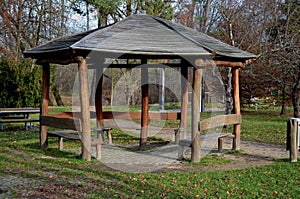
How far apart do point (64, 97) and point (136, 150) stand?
18.5 m

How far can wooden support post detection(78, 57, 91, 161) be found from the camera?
7.19 m

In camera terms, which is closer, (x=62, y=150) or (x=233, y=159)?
(x=233, y=159)

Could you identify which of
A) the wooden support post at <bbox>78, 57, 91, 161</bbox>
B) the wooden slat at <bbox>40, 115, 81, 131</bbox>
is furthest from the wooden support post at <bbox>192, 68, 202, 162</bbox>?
the wooden slat at <bbox>40, 115, 81, 131</bbox>

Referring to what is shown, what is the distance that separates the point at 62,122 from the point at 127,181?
272cm

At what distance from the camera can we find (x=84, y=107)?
A: 735cm

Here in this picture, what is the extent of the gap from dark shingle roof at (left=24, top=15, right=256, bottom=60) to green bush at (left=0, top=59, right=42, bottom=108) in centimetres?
1049

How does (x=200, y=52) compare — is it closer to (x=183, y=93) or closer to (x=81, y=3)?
(x=183, y=93)

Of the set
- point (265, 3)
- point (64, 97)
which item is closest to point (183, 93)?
point (265, 3)

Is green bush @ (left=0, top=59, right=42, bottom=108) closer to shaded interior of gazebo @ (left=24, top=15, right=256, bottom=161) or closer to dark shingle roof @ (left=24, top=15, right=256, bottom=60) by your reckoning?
shaded interior of gazebo @ (left=24, top=15, right=256, bottom=161)

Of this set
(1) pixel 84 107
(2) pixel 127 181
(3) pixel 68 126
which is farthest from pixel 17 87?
(2) pixel 127 181

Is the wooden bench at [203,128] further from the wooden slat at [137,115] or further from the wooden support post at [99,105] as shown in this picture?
the wooden support post at [99,105]

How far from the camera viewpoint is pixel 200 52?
714 centimetres

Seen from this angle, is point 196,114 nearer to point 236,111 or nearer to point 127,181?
point 236,111

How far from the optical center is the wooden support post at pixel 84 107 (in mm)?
7191
